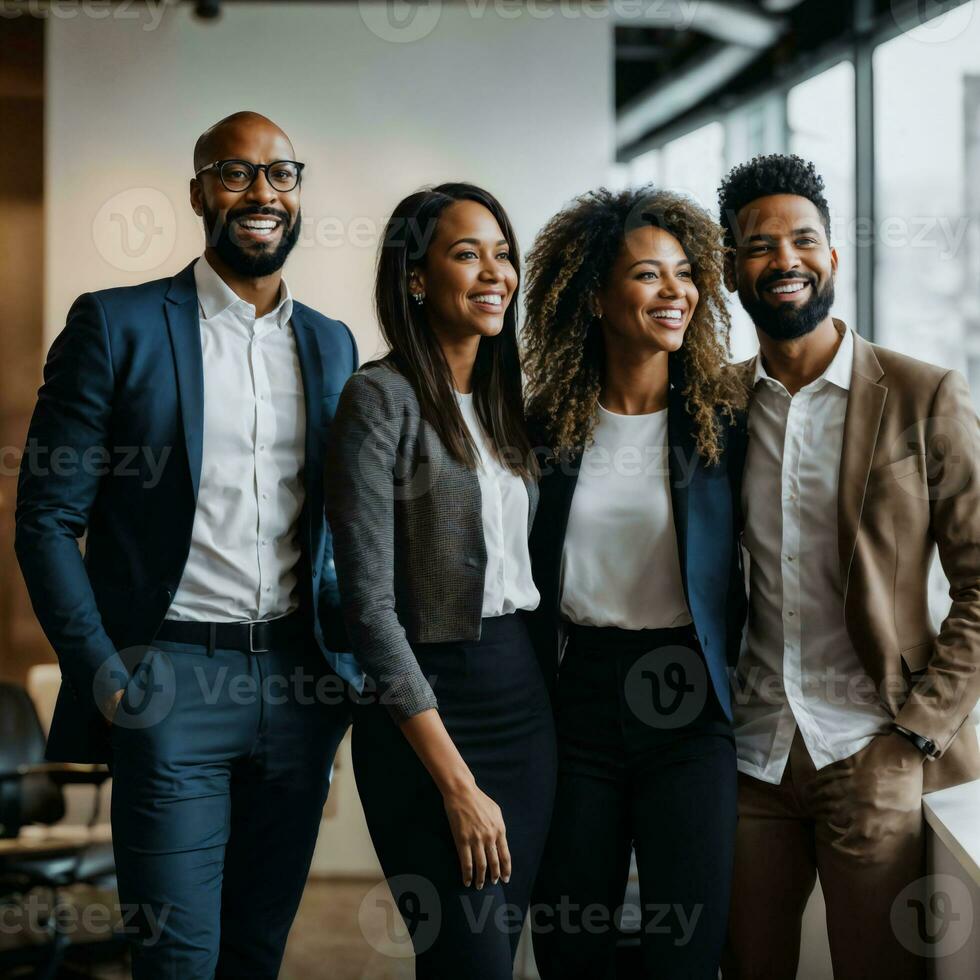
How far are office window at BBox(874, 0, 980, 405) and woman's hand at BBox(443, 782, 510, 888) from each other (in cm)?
335

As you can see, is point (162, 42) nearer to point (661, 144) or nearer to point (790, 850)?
point (661, 144)

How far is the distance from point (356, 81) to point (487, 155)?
65cm

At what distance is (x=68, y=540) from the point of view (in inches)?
73.5

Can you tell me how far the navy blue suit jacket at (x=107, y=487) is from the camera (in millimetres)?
1833

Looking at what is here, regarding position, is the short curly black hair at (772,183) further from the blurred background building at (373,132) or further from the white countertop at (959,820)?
the blurred background building at (373,132)

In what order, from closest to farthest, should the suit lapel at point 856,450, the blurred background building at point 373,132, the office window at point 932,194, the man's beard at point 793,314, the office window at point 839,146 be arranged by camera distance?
the suit lapel at point 856,450 → the man's beard at point 793,314 → the office window at point 932,194 → the blurred background building at point 373,132 → the office window at point 839,146

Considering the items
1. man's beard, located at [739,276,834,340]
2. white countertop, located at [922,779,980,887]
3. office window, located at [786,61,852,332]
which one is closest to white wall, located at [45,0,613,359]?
office window, located at [786,61,852,332]

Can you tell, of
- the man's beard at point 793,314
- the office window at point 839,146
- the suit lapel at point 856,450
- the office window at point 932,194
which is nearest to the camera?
the suit lapel at point 856,450

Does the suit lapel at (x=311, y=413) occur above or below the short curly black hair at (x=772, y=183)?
below

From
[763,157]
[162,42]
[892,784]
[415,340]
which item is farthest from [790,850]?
[162,42]

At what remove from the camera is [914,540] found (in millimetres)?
2027

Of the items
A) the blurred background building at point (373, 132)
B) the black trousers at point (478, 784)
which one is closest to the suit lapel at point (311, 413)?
the black trousers at point (478, 784)
